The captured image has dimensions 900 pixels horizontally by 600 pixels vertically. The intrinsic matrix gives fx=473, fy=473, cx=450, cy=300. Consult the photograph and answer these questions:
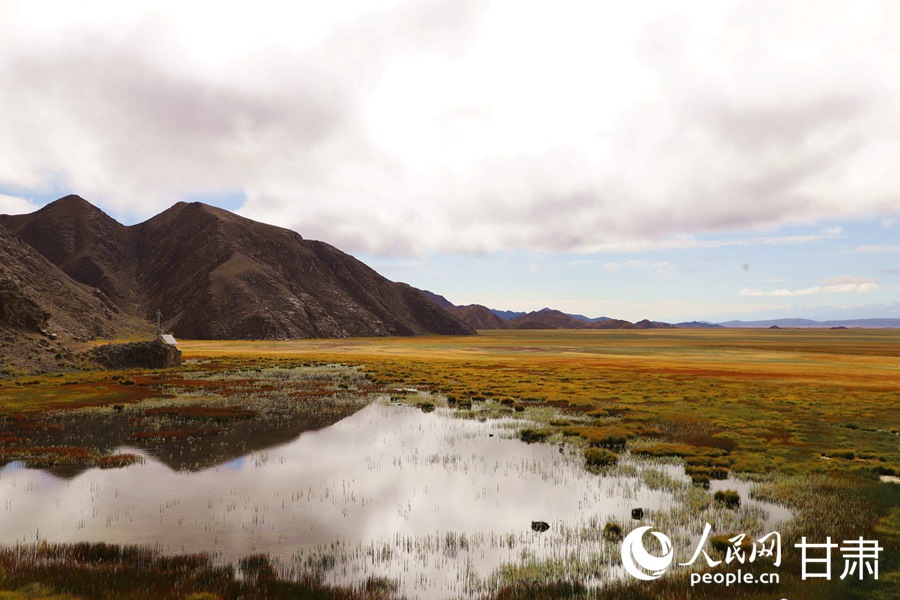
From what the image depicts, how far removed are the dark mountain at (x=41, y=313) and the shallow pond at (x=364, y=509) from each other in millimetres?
56638

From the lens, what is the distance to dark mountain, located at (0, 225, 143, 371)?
64.7 metres

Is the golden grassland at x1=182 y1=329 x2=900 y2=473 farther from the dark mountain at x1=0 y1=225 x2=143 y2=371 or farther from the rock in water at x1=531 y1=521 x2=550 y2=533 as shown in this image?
the dark mountain at x1=0 y1=225 x2=143 y2=371

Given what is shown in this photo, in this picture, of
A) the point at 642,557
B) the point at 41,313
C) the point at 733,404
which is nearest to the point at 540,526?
the point at 642,557

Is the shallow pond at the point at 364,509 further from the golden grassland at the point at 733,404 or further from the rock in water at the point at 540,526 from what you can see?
the golden grassland at the point at 733,404

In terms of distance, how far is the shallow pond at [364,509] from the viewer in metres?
13.3

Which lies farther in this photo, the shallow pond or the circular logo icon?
the shallow pond

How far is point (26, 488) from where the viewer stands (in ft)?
61.9

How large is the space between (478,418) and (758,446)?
1778 cm

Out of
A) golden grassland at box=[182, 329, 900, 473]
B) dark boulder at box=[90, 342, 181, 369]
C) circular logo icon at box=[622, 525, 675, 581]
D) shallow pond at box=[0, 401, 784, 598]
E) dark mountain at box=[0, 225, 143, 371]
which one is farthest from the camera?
dark boulder at box=[90, 342, 181, 369]

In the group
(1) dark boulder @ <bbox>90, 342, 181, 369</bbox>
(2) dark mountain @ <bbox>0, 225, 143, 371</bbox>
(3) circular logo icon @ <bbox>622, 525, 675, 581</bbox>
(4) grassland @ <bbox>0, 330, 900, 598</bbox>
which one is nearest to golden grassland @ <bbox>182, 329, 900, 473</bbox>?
(4) grassland @ <bbox>0, 330, 900, 598</bbox>

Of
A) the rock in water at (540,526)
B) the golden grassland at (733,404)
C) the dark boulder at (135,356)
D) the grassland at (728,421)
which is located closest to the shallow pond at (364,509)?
the rock in water at (540,526)

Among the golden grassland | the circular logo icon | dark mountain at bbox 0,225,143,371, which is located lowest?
the golden grassland

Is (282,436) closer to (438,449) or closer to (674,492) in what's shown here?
(438,449)

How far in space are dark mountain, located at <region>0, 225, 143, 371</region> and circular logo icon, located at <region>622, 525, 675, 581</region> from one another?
7444 cm
